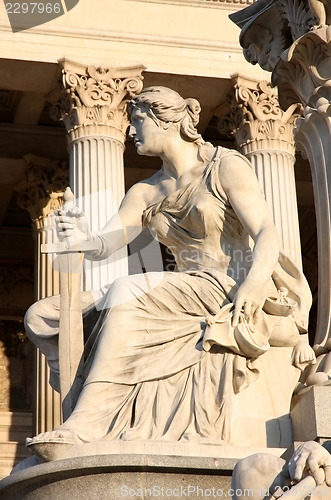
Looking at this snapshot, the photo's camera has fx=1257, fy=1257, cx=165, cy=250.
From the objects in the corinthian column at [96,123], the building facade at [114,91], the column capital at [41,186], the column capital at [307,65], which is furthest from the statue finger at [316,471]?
the column capital at [41,186]

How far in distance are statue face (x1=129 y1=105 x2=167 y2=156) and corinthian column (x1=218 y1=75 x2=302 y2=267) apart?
1027 centimetres

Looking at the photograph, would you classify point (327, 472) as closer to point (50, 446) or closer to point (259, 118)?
point (50, 446)

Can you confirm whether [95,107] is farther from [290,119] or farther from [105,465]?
[105,465]

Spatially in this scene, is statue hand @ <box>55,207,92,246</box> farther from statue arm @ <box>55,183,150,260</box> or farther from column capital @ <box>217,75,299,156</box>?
column capital @ <box>217,75,299,156</box>

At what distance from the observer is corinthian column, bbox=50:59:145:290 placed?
18172 millimetres

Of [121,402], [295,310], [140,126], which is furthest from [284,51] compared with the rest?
[121,402]

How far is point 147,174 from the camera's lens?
24500 millimetres

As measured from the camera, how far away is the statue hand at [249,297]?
745cm

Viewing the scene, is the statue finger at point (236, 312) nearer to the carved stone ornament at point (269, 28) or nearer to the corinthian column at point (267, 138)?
the carved stone ornament at point (269, 28)

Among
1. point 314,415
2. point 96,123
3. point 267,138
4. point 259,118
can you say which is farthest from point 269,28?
point 259,118

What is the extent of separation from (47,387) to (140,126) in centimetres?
1135

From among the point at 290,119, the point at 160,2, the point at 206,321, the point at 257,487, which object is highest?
the point at 160,2

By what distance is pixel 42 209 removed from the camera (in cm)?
2162

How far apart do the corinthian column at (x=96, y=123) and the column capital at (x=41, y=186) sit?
8.12 feet
